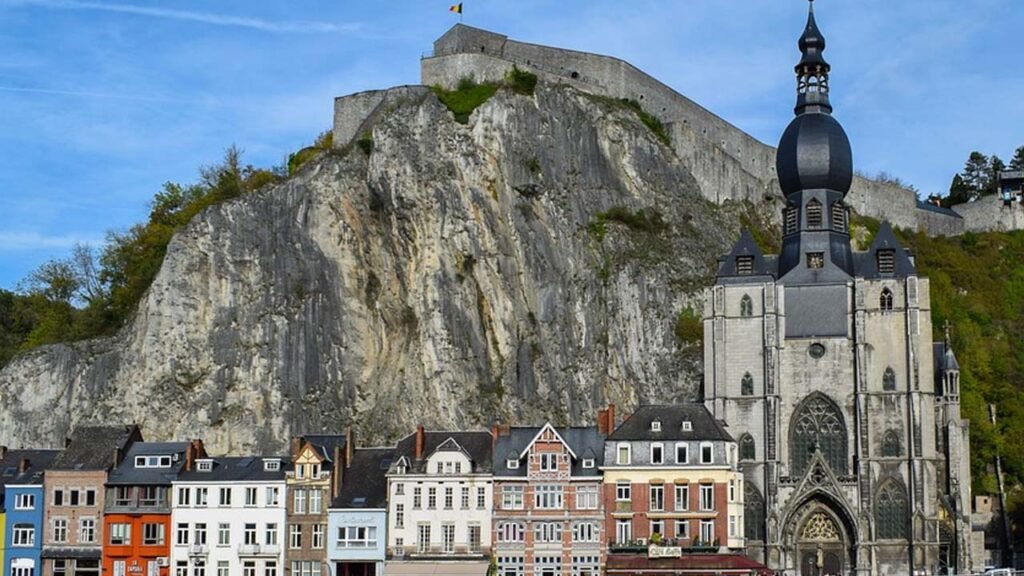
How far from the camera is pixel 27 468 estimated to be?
58.5 metres

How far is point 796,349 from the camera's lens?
63906 millimetres

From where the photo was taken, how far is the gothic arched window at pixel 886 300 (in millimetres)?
63016

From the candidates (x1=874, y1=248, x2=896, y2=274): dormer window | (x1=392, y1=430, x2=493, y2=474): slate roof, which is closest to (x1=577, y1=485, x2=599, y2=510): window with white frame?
(x1=392, y1=430, x2=493, y2=474): slate roof

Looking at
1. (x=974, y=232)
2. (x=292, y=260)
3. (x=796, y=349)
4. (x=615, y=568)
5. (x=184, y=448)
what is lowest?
(x=615, y=568)

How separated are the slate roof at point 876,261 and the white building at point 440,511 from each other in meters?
18.8

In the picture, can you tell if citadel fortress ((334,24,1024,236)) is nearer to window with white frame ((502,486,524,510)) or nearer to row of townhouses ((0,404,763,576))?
row of townhouses ((0,404,763,576))

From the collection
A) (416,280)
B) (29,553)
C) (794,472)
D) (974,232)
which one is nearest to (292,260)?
(416,280)

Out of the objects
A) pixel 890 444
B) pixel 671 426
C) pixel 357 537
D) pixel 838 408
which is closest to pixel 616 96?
pixel 838 408

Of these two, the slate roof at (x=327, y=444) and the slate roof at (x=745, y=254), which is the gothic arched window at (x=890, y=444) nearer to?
the slate roof at (x=745, y=254)

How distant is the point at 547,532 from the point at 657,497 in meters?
4.10

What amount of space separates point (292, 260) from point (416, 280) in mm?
5876

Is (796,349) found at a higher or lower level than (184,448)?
higher

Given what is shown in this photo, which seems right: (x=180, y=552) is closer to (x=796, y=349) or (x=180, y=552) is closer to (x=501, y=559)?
(x=501, y=559)

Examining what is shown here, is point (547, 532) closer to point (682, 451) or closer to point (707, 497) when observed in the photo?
point (682, 451)
